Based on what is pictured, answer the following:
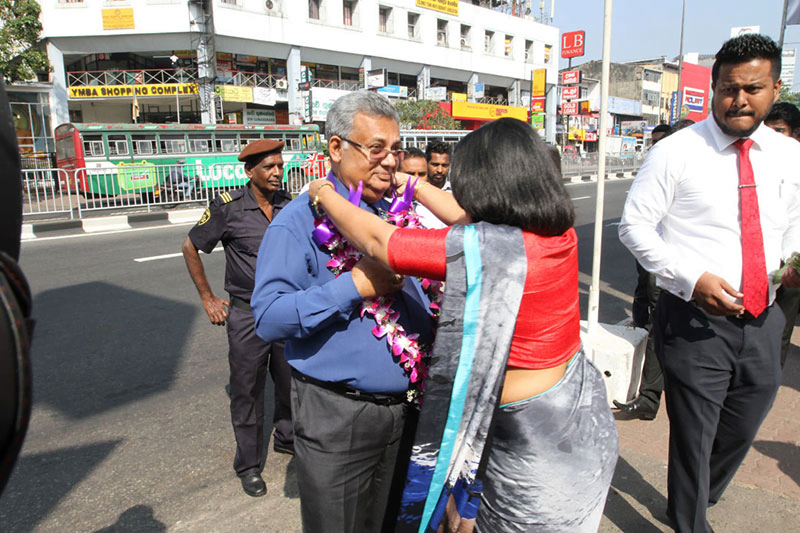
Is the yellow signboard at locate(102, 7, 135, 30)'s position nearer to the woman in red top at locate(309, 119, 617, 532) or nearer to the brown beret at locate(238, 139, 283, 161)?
the brown beret at locate(238, 139, 283, 161)

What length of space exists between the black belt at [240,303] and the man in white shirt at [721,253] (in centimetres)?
210

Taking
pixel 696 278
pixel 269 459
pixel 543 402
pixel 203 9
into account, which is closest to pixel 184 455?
pixel 269 459

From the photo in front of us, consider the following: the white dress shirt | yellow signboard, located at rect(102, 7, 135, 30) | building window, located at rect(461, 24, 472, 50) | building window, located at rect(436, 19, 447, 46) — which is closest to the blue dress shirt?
the white dress shirt

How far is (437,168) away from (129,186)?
13.7 m

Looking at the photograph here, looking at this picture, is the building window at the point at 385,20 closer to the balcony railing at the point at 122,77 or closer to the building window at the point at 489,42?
the building window at the point at 489,42

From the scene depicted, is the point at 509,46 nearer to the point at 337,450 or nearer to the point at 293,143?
the point at 293,143

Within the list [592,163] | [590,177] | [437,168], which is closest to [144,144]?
[437,168]

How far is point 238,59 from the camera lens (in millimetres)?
31422

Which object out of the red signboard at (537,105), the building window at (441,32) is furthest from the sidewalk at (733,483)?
the building window at (441,32)

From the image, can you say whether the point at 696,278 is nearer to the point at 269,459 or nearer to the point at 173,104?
the point at 269,459

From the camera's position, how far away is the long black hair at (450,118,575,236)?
153cm

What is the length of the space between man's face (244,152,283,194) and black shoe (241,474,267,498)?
167cm

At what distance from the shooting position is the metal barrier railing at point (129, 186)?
13727 mm

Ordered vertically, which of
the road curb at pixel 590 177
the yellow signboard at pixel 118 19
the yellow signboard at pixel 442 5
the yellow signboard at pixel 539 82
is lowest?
the road curb at pixel 590 177
